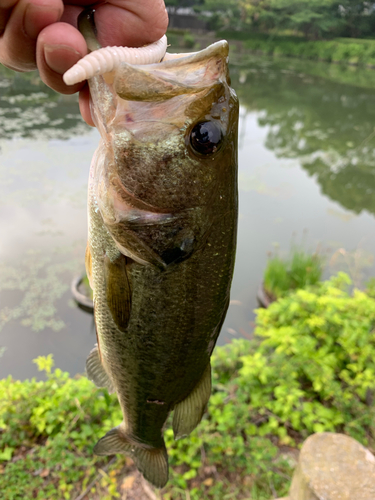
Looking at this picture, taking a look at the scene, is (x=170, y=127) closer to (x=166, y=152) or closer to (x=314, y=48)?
(x=166, y=152)

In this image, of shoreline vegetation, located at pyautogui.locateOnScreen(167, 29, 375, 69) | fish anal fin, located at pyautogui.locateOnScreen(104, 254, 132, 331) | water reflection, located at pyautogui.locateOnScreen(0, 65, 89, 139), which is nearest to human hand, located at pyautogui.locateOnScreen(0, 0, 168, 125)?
fish anal fin, located at pyautogui.locateOnScreen(104, 254, 132, 331)

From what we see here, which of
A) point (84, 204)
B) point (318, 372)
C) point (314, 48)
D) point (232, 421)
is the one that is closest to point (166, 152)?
point (232, 421)

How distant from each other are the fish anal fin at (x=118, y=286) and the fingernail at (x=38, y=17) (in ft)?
2.32

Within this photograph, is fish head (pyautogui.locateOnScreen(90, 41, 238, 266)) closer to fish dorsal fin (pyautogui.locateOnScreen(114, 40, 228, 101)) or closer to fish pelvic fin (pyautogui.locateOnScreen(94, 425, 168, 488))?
fish dorsal fin (pyautogui.locateOnScreen(114, 40, 228, 101))

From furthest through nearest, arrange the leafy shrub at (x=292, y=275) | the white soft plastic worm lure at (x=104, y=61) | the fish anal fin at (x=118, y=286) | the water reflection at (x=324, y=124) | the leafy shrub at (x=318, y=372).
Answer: the water reflection at (x=324, y=124) < the leafy shrub at (x=292, y=275) < the leafy shrub at (x=318, y=372) < the fish anal fin at (x=118, y=286) < the white soft plastic worm lure at (x=104, y=61)

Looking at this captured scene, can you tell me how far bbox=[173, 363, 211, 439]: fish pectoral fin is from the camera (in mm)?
1395

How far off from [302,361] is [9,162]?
23.8ft

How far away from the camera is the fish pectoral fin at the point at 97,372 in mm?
1470

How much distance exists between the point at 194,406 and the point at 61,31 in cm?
140

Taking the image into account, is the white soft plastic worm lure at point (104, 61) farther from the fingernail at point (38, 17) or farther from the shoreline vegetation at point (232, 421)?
the shoreline vegetation at point (232, 421)

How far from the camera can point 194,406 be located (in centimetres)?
140

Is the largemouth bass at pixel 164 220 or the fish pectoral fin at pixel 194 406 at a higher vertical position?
the largemouth bass at pixel 164 220

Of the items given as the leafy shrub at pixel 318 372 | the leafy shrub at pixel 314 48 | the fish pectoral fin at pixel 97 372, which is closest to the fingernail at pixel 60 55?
the fish pectoral fin at pixel 97 372

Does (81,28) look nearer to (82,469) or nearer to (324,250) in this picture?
(82,469)
